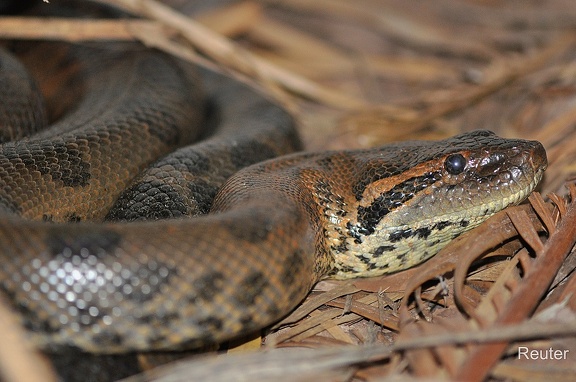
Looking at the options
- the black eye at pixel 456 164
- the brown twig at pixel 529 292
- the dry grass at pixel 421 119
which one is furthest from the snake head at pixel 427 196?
the brown twig at pixel 529 292

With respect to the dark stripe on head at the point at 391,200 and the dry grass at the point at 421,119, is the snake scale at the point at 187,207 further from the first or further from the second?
the dry grass at the point at 421,119

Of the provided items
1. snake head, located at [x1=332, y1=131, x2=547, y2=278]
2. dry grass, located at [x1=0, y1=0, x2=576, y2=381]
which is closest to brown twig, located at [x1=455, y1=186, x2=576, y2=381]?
dry grass, located at [x1=0, y1=0, x2=576, y2=381]

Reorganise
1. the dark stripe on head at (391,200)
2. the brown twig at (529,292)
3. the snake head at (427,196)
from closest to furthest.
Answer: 1. the brown twig at (529,292)
2. the snake head at (427,196)
3. the dark stripe on head at (391,200)

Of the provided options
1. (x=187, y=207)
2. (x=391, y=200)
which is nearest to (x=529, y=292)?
(x=391, y=200)

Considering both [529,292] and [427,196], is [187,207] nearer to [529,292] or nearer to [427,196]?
[427,196]

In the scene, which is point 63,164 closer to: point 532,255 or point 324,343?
point 324,343
